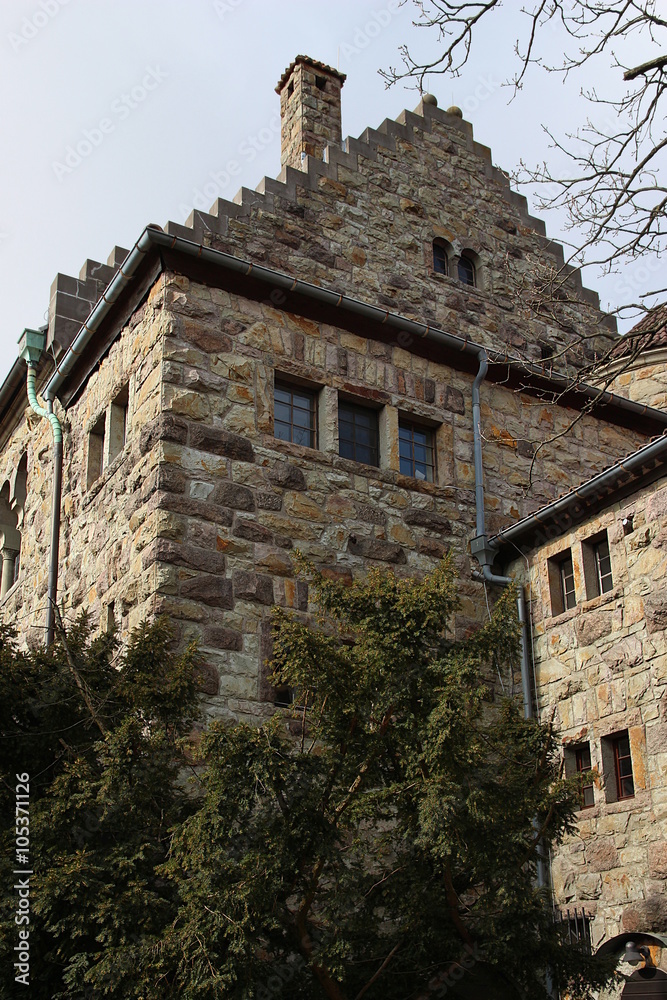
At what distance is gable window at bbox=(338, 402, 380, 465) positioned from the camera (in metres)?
11.8

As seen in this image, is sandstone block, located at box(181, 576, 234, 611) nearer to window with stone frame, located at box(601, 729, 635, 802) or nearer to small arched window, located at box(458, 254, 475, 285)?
window with stone frame, located at box(601, 729, 635, 802)

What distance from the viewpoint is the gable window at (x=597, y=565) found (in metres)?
10.8

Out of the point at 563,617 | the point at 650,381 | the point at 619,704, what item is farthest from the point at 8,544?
the point at 619,704

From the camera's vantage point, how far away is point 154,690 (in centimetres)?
827

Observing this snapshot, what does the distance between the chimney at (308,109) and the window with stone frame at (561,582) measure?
5292mm

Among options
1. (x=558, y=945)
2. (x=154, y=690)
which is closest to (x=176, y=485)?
(x=154, y=690)

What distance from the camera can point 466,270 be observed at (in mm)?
13703

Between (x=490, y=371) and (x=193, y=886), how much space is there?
7.50 meters

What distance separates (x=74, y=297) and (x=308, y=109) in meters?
3.45

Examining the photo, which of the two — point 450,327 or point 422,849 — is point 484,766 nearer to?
point 422,849

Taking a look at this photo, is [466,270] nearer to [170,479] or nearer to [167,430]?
[167,430]

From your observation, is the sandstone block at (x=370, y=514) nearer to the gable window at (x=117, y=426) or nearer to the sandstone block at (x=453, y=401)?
the sandstone block at (x=453, y=401)

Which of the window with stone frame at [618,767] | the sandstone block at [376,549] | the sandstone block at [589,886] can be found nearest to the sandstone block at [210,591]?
the sandstone block at [376,549]

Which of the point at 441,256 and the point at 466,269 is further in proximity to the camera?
the point at 466,269
